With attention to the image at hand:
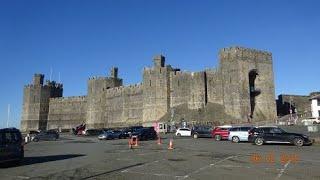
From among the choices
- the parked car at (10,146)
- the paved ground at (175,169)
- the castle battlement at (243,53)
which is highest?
the castle battlement at (243,53)

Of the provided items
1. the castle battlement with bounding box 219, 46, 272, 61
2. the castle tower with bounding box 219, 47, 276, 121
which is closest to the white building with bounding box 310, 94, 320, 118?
the castle tower with bounding box 219, 47, 276, 121

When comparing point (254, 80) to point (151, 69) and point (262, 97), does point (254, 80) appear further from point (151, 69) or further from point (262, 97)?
point (151, 69)

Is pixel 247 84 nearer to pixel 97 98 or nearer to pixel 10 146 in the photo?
pixel 97 98

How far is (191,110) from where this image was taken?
225 ft

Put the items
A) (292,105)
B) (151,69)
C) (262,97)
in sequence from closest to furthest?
(262,97) → (151,69) → (292,105)

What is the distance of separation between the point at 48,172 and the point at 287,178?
25.7 feet

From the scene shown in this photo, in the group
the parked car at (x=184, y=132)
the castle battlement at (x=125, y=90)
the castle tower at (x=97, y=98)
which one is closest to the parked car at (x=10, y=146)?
the parked car at (x=184, y=132)

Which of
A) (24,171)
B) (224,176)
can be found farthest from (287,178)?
(24,171)

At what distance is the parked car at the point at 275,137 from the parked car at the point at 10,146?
16542mm

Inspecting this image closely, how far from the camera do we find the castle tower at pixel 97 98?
291 ft

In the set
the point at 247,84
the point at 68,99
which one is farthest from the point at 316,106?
the point at 68,99

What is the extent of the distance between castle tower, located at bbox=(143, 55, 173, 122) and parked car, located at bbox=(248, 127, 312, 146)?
1568 inches

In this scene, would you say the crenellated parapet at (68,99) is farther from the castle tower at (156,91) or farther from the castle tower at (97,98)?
the castle tower at (156,91)

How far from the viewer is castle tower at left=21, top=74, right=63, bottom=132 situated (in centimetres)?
10375
